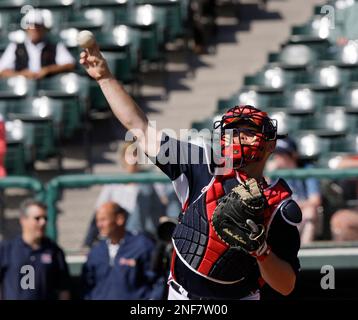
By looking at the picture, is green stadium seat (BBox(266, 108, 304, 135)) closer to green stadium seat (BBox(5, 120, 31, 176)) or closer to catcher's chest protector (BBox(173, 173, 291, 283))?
green stadium seat (BBox(5, 120, 31, 176))

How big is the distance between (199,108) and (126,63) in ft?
2.62

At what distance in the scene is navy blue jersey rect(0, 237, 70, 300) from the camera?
6.63m

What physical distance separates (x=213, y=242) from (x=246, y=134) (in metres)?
0.39

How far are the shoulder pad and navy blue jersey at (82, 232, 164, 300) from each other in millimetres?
2893

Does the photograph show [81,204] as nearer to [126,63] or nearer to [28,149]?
[28,149]

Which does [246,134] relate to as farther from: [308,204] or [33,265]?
[33,265]

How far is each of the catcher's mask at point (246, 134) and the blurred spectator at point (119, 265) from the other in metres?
2.85

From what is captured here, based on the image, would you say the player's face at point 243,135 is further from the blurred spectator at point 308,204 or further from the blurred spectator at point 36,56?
the blurred spectator at point 36,56

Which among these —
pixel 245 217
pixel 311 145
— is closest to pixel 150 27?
pixel 311 145

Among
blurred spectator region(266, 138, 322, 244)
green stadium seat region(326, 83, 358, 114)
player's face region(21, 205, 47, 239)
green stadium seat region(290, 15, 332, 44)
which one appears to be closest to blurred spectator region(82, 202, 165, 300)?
player's face region(21, 205, 47, 239)

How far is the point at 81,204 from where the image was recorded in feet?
22.8

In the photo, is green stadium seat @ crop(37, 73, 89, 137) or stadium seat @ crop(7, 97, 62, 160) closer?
stadium seat @ crop(7, 97, 62, 160)

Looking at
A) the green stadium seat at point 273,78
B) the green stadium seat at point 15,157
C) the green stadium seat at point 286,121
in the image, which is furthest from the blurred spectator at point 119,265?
the green stadium seat at point 273,78

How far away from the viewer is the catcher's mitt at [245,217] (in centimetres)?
351
